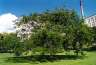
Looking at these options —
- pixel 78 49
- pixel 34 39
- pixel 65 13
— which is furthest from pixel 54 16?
pixel 78 49

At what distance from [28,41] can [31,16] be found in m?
3.04

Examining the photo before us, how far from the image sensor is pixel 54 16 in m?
34.4

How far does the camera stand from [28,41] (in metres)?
34.7

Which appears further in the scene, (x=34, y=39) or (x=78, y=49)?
(x=78, y=49)

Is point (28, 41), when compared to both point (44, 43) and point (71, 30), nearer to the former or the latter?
point (44, 43)

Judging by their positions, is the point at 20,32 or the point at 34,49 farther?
the point at 20,32

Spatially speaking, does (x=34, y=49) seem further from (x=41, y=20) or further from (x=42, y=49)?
(x=41, y=20)

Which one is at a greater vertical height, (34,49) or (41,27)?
→ (41,27)

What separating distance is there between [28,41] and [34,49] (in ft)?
4.50

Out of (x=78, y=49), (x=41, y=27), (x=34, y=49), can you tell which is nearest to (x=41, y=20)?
(x=41, y=27)

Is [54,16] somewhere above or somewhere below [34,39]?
above

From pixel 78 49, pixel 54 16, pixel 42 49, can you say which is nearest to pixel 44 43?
pixel 42 49

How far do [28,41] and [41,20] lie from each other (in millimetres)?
2830

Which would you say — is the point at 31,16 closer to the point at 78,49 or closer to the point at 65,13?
the point at 65,13
